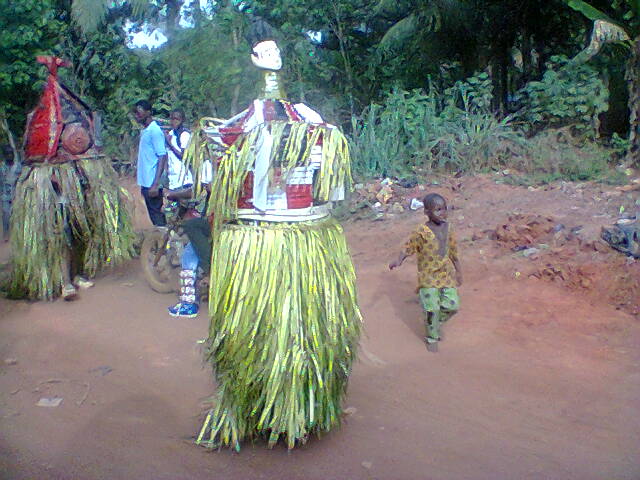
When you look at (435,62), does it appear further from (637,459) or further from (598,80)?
(637,459)

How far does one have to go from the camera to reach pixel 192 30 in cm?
1427

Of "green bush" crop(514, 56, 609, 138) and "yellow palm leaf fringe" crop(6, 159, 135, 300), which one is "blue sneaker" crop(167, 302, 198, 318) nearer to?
"yellow palm leaf fringe" crop(6, 159, 135, 300)

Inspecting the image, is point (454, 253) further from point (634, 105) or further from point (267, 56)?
point (634, 105)

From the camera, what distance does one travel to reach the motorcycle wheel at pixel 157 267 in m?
6.19

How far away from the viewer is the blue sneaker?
5.46 metres

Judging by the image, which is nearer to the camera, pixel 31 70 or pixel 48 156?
pixel 48 156

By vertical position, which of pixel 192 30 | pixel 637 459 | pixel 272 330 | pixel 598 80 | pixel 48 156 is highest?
pixel 192 30

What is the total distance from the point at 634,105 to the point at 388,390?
660 centimetres

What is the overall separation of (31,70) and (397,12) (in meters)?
6.62

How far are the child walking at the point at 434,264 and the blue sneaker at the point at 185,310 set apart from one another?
1.76 meters

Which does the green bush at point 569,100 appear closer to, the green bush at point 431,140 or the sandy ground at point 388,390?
the green bush at point 431,140

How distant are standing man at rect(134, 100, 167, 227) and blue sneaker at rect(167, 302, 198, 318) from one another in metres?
1.44

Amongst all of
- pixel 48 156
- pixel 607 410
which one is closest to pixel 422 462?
pixel 607 410

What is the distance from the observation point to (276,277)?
2.93m
